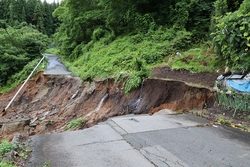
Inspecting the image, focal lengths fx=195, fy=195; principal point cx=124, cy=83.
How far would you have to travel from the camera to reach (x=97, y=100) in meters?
10.0

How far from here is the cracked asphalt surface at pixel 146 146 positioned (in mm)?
3213

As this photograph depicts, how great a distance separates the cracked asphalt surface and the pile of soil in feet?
4.10

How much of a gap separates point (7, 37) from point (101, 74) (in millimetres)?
16746

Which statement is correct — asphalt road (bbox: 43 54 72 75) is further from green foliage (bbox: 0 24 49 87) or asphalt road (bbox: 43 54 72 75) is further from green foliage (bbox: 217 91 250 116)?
green foliage (bbox: 217 91 250 116)

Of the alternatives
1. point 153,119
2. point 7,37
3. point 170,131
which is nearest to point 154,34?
point 153,119

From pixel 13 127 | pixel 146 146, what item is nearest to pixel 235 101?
pixel 146 146

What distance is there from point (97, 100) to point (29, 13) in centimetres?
5219

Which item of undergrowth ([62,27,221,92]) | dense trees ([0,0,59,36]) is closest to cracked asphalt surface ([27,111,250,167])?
undergrowth ([62,27,221,92])

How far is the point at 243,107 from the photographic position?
529cm

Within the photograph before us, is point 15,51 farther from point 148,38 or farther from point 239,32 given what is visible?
point 239,32

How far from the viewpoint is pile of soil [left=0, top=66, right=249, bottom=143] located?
6.44 meters

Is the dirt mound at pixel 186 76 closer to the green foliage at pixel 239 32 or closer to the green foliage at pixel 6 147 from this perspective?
the green foliage at pixel 239 32

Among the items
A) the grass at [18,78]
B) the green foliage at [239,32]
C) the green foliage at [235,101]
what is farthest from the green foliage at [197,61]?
the grass at [18,78]

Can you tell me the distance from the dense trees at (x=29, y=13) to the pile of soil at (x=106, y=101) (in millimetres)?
36389
